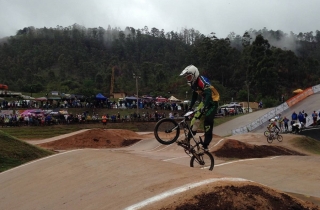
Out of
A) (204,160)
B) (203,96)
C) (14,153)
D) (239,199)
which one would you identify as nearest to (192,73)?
(203,96)

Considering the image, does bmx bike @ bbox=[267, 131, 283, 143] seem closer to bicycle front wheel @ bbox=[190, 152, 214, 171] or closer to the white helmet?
bicycle front wheel @ bbox=[190, 152, 214, 171]

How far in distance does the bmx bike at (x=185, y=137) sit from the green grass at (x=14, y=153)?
6.77 meters

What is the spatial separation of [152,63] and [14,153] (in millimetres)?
110298

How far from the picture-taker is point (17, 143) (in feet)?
49.4

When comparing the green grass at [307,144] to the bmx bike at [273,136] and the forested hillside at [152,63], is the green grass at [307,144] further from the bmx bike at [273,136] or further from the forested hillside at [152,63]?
the forested hillside at [152,63]

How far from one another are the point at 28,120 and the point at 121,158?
30.5 metres

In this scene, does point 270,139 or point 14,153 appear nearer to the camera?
point 14,153

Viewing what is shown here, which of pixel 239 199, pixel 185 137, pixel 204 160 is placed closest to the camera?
pixel 239 199

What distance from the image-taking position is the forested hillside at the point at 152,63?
83062mm

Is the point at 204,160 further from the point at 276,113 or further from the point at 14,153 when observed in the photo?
the point at 276,113

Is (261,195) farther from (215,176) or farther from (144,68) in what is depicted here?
(144,68)

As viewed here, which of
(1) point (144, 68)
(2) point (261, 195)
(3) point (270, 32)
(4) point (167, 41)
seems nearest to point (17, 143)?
(2) point (261, 195)

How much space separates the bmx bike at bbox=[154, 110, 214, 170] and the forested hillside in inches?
2242

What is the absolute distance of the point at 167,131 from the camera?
31.5 ft
